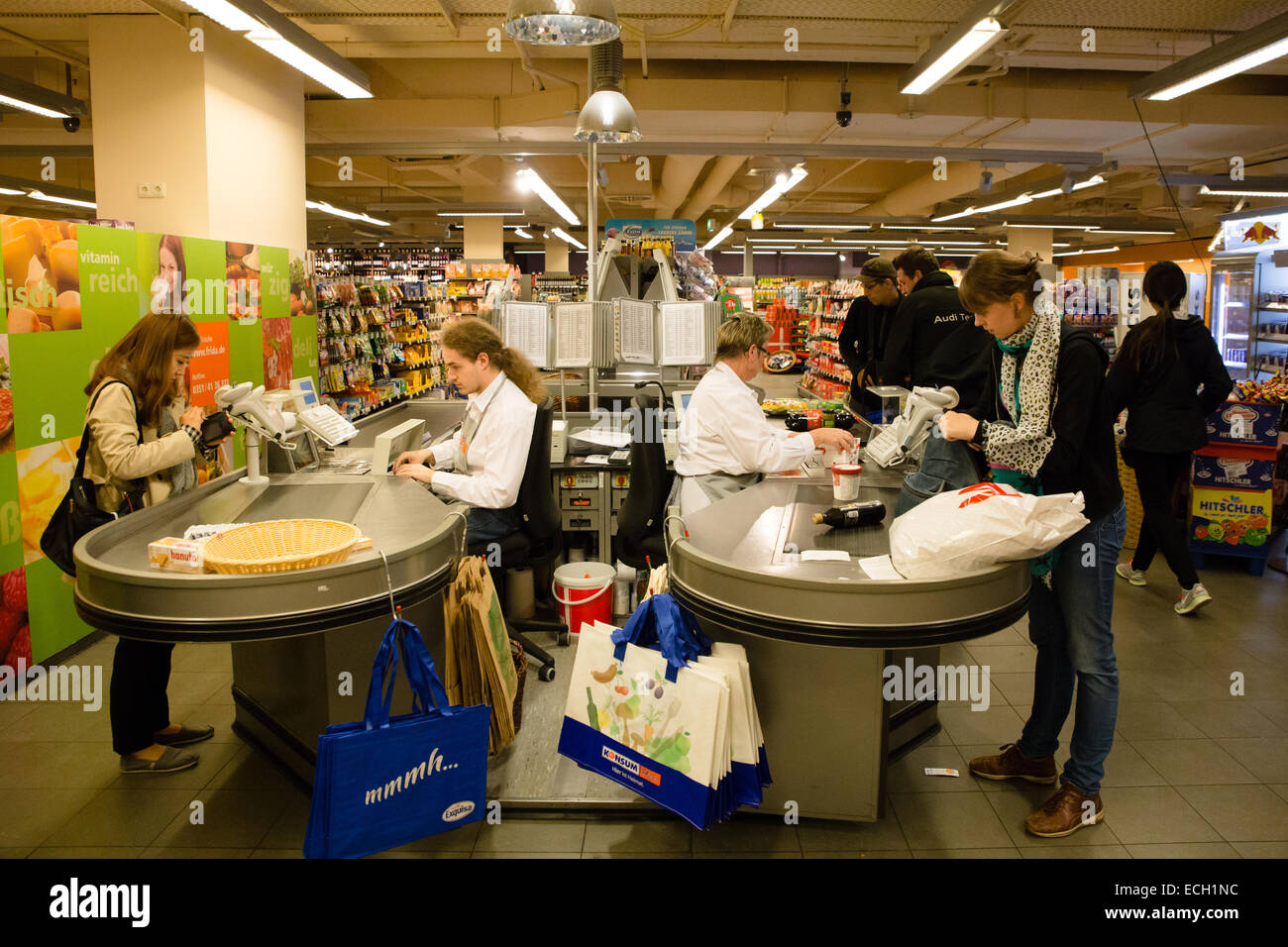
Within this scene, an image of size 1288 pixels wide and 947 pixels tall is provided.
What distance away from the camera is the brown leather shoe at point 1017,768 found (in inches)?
134

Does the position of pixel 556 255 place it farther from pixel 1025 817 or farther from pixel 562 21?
pixel 1025 817

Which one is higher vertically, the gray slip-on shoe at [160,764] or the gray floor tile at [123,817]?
the gray slip-on shoe at [160,764]

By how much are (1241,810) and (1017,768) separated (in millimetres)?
761

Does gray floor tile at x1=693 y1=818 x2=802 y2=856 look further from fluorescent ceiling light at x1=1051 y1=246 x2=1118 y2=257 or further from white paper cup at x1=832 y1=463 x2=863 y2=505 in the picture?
fluorescent ceiling light at x1=1051 y1=246 x2=1118 y2=257

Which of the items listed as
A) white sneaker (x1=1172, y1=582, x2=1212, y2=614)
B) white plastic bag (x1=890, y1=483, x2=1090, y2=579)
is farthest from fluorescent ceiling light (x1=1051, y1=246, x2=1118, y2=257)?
white plastic bag (x1=890, y1=483, x2=1090, y2=579)

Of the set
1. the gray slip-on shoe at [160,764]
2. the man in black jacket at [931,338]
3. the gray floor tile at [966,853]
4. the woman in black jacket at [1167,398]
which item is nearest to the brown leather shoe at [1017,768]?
the gray floor tile at [966,853]

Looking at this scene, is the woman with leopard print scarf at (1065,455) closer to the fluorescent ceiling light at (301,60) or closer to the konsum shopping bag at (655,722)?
the konsum shopping bag at (655,722)

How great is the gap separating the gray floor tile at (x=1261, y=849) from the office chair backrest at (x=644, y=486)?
2.54m

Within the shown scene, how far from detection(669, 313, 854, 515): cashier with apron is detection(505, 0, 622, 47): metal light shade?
1.48 metres

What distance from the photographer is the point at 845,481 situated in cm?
335

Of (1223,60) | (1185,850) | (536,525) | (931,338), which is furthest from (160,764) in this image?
(1223,60)

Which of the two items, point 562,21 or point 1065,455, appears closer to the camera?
point 1065,455

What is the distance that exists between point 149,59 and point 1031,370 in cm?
630
